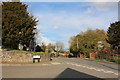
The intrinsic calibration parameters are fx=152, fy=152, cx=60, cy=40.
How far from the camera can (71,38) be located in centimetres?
6469

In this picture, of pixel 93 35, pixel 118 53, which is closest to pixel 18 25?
pixel 118 53

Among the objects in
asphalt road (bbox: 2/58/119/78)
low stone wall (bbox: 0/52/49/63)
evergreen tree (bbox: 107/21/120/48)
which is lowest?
asphalt road (bbox: 2/58/119/78)

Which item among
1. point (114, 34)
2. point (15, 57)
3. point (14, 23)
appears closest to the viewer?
point (15, 57)

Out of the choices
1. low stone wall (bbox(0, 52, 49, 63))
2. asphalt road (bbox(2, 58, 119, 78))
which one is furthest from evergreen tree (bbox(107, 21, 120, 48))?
low stone wall (bbox(0, 52, 49, 63))

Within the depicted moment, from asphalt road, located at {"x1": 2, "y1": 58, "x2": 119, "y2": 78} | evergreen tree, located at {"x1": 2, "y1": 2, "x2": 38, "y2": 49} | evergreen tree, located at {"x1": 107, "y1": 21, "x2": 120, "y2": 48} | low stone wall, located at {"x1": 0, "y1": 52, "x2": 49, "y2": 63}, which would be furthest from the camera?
evergreen tree, located at {"x1": 107, "y1": 21, "x2": 120, "y2": 48}

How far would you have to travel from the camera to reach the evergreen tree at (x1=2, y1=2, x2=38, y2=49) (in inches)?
781

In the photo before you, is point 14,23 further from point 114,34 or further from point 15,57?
point 114,34

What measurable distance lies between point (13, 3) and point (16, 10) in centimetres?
139

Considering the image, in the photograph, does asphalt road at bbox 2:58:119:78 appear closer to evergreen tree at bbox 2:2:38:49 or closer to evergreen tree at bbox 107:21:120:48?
evergreen tree at bbox 2:2:38:49

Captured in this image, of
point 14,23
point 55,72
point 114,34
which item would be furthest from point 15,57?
point 114,34

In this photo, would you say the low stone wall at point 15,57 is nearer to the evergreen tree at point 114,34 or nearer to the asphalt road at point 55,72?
the asphalt road at point 55,72

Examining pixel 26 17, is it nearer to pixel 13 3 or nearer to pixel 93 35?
pixel 13 3

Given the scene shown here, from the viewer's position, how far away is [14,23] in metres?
20.4

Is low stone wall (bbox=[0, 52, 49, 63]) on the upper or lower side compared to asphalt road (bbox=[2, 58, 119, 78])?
upper
